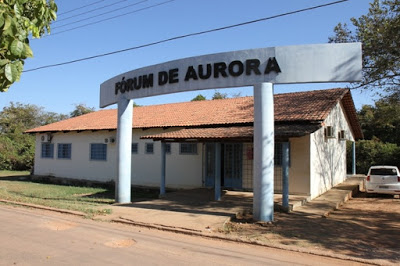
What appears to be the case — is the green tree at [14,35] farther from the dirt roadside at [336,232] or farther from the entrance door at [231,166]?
the entrance door at [231,166]

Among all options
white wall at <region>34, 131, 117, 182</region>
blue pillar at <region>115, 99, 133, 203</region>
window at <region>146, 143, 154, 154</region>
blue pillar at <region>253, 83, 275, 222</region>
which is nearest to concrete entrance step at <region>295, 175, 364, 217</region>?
blue pillar at <region>253, 83, 275, 222</region>

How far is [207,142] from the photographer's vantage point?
44.4 ft

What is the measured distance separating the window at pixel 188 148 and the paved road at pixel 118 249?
768cm

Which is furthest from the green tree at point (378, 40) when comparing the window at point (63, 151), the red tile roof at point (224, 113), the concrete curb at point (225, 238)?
the window at point (63, 151)

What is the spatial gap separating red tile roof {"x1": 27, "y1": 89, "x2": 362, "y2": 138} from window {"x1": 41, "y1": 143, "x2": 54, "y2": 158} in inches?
40.5

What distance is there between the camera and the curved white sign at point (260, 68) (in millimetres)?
8312

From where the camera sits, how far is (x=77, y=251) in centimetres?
601

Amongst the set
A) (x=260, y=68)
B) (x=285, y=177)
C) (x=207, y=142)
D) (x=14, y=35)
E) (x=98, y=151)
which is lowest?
(x=285, y=177)

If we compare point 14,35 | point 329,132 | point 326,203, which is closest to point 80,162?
point 329,132

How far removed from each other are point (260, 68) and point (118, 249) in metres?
5.65

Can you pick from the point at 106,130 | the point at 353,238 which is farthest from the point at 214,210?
the point at 106,130

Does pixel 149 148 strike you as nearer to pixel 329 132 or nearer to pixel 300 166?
pixel 300 166

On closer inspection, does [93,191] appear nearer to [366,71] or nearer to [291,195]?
[291,195]

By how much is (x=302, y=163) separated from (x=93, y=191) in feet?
32.5
